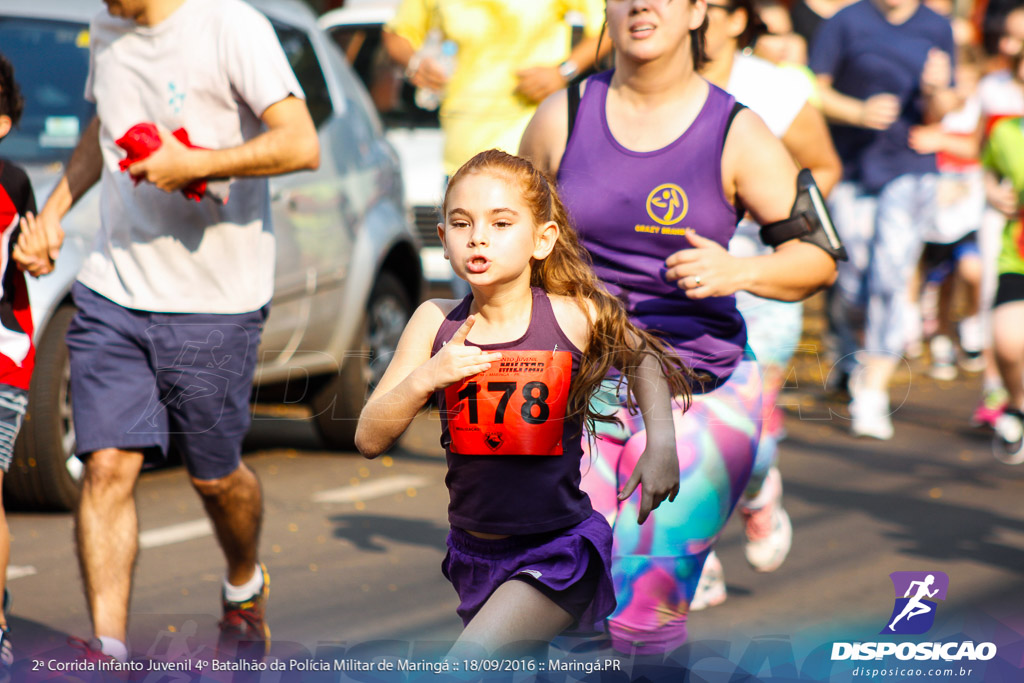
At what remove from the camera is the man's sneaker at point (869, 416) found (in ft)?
26.0

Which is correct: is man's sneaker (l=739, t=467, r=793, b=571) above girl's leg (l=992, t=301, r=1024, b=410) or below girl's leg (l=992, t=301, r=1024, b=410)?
below

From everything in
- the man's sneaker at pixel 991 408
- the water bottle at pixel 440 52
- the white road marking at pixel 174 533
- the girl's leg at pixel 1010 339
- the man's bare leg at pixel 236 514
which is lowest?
the white road marking at pixel 174 533

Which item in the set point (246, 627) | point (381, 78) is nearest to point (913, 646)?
point (246, 627)

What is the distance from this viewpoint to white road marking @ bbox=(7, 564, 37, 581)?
195 inches

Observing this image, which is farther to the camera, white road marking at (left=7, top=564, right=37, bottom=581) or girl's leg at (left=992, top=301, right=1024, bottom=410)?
girl's leg at (left=992, top=301, right=1024, bottom=410)

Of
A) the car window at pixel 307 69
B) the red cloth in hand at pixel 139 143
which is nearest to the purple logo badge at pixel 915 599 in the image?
the red cloth in hand at pixel 139 143

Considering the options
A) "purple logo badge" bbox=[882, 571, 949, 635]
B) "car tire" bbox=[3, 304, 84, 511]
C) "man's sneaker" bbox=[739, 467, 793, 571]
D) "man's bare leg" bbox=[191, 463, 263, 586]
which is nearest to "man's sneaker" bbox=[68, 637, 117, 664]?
"man's bare leg" bbox=[191, 463, 263, 586]

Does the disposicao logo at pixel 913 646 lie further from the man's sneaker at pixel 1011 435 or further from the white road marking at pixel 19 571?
the man's sneaker at pixel 1011 435

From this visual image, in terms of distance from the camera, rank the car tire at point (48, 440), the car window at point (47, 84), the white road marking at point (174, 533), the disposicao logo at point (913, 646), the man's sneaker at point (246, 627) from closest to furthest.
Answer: the disposicao logo at point (913, 646), the man's sneaker at point (246, 627), the car tire at point (48, 440), the white road marking at point (174, 533), the car window at point (47, 84)

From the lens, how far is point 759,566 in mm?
4848

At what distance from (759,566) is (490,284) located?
2.41 m

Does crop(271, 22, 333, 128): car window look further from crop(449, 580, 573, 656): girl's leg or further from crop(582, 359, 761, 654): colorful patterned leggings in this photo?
crop(449, 580, 573, 656): girl's leg

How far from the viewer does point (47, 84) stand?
6020 mm

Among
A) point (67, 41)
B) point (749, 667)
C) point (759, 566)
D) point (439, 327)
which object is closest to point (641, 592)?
point (749, 667)
